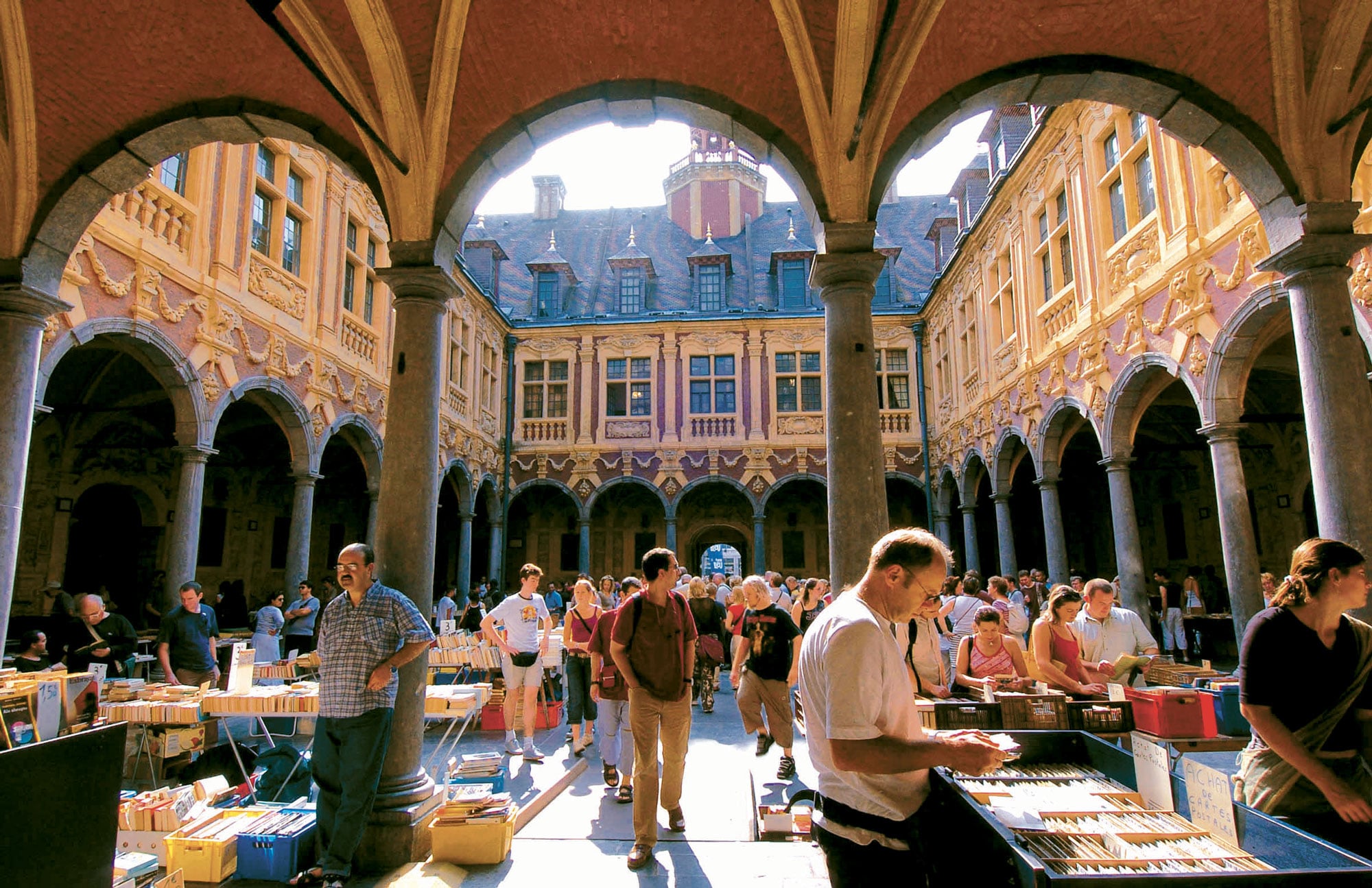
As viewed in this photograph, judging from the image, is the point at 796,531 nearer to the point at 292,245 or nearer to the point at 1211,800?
the point at 292,245

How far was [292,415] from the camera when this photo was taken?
40.4 ft

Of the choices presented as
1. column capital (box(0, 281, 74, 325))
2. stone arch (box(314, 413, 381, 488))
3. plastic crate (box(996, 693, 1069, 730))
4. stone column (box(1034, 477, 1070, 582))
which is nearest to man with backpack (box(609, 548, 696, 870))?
plastic crate (box(996, 693, 1069, 730))

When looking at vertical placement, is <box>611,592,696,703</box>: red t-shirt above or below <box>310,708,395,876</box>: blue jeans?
above

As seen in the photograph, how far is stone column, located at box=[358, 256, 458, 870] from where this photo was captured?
3938 millimetres

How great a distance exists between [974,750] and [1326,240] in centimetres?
489

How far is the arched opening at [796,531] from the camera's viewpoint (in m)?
23.0

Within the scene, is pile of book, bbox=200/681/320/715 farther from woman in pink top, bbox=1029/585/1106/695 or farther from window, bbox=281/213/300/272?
window, bbox=281/213/300/272

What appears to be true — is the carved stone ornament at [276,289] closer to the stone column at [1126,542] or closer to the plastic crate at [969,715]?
A: the plastic crate at [969,715]

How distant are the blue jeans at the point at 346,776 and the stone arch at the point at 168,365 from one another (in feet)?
24.0

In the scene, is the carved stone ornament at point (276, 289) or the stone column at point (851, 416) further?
the carved stone ornament at point (276, 289)

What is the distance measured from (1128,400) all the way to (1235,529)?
270 centimetres

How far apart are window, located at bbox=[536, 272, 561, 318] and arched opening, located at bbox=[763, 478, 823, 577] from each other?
875 cm

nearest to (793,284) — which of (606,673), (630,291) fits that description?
(630,291)

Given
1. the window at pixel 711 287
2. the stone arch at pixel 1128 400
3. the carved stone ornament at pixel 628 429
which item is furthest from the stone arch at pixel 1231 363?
the window at pixel 711 287
